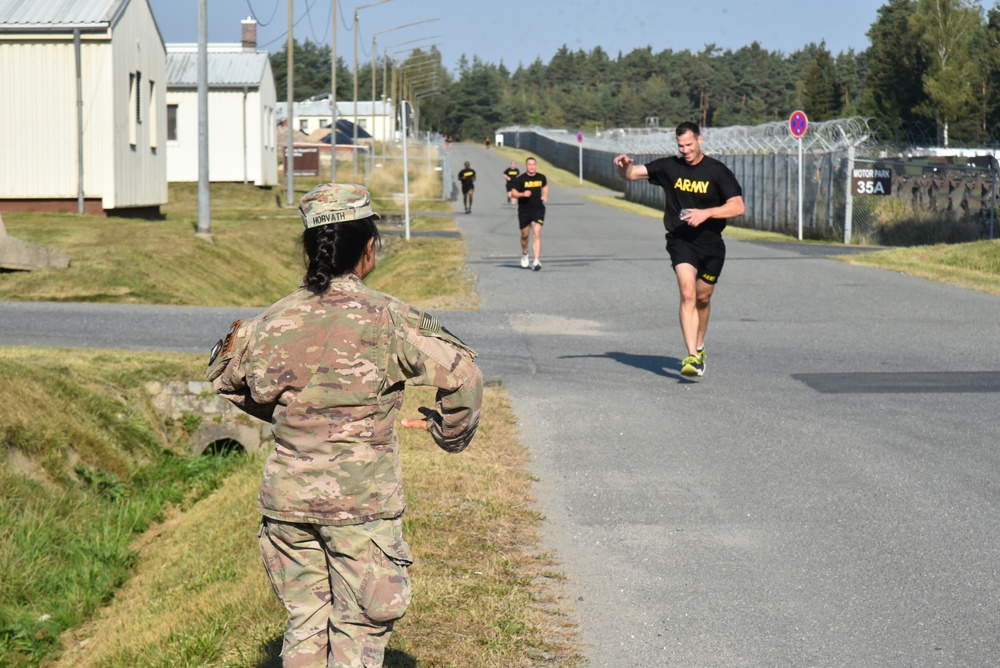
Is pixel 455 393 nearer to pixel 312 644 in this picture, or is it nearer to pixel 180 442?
pixel 312 644

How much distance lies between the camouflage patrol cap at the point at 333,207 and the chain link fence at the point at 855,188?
73.1 feet

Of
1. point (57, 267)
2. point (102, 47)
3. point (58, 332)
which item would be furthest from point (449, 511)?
point (102, 47)

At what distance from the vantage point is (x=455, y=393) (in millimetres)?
3490

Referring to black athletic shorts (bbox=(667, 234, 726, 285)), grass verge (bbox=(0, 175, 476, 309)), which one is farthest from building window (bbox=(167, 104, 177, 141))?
black athletic shorts (bbox=(667, 234, 726, 285))

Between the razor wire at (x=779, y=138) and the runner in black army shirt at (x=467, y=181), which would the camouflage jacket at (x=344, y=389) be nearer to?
the razor wire at (x=779, y=138)

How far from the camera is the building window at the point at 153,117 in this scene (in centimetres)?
3070

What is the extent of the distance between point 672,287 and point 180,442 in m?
8.94

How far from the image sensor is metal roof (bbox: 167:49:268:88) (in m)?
44.5

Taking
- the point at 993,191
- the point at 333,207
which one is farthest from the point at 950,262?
the point at 333,207

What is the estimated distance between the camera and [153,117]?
102 ft

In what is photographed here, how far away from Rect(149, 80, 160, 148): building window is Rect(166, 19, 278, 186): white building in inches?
496

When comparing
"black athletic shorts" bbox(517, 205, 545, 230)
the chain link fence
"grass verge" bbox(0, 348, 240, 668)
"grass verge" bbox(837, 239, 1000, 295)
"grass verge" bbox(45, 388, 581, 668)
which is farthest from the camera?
the chain link fence

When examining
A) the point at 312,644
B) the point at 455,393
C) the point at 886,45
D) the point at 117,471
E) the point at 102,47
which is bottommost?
the point at 117,471

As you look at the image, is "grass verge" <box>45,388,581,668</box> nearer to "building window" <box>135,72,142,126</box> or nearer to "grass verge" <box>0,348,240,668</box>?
"grass verge" <box>0,348,240,668</box>
